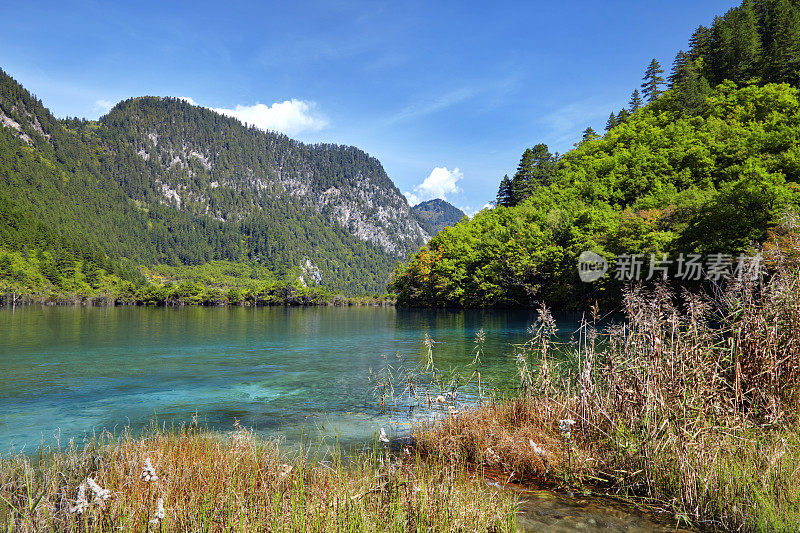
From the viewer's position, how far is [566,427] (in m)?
7.67

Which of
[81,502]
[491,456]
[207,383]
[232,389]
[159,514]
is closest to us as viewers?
[159,514]

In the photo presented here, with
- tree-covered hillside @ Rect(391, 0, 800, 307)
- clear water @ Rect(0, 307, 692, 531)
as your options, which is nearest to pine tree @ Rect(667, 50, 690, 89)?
tree-covered hillside @ Rect(391, 0, 800, 307)

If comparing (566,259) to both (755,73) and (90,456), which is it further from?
(90,456)

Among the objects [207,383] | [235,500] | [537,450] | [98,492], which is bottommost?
[207,383]

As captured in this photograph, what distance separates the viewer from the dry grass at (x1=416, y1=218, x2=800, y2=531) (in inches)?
228

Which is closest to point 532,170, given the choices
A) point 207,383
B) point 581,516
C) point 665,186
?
point 665,186

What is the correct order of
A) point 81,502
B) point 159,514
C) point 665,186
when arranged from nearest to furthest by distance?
1. point 159,514
2. point 81,502
3. point 665,186

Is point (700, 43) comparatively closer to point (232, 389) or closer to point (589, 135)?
point (589, 135)

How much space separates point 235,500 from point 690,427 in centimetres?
671

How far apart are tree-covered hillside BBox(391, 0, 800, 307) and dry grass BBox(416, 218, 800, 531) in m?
33.9

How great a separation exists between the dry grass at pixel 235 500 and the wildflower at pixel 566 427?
1956 millimetres

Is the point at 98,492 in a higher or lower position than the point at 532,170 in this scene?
lower

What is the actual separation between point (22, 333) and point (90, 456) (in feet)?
149

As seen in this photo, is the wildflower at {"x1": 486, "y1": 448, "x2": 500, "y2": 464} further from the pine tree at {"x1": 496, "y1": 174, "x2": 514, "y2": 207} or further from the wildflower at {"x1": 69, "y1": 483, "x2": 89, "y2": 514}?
the pine tree at {"x1": 496, "y1": 174, "x2": 514, "y2": 207}
